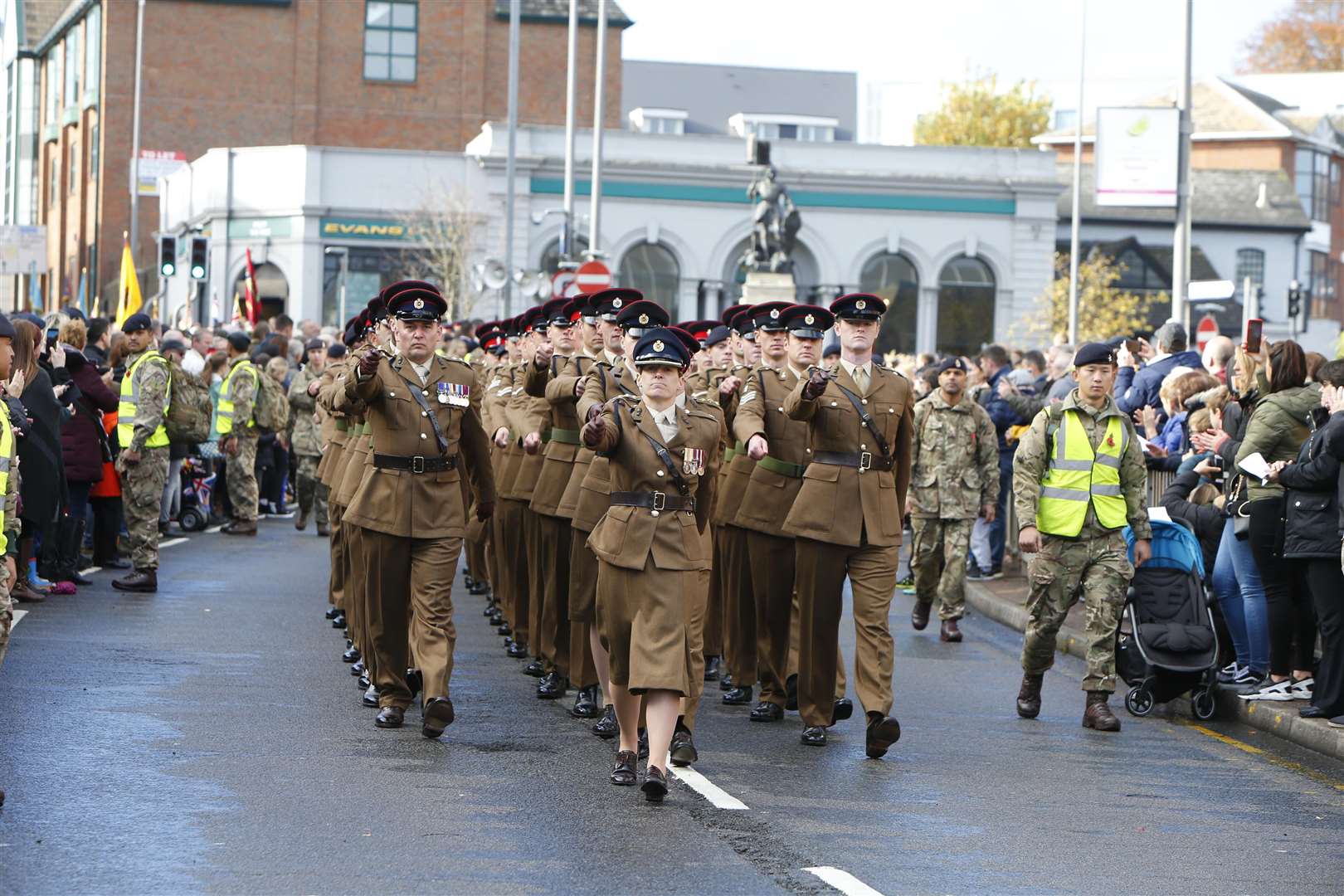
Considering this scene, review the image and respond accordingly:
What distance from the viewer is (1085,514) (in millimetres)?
11258

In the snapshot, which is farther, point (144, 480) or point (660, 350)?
point (144, 480)

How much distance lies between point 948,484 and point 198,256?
57.0ft

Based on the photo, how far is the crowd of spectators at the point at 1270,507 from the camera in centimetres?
1094

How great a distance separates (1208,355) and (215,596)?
8.00 metres

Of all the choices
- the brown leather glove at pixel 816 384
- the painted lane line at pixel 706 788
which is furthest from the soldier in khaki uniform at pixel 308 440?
the painted lane line at pixel 706 788

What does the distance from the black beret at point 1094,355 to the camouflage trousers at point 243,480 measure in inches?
489

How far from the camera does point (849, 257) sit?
196 feet

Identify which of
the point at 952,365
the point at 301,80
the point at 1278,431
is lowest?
the point at 1278,431

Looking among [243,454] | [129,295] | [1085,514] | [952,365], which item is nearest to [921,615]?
[952,365]

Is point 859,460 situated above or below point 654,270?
below

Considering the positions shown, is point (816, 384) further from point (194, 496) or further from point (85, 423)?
point (194, 496)

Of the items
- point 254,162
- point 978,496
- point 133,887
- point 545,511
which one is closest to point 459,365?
point 545,511

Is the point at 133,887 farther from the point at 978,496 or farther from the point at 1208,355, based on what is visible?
the point at 1208,355

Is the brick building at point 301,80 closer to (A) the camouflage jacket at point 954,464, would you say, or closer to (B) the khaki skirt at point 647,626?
(A) the camouflage jacket at point 954,464
